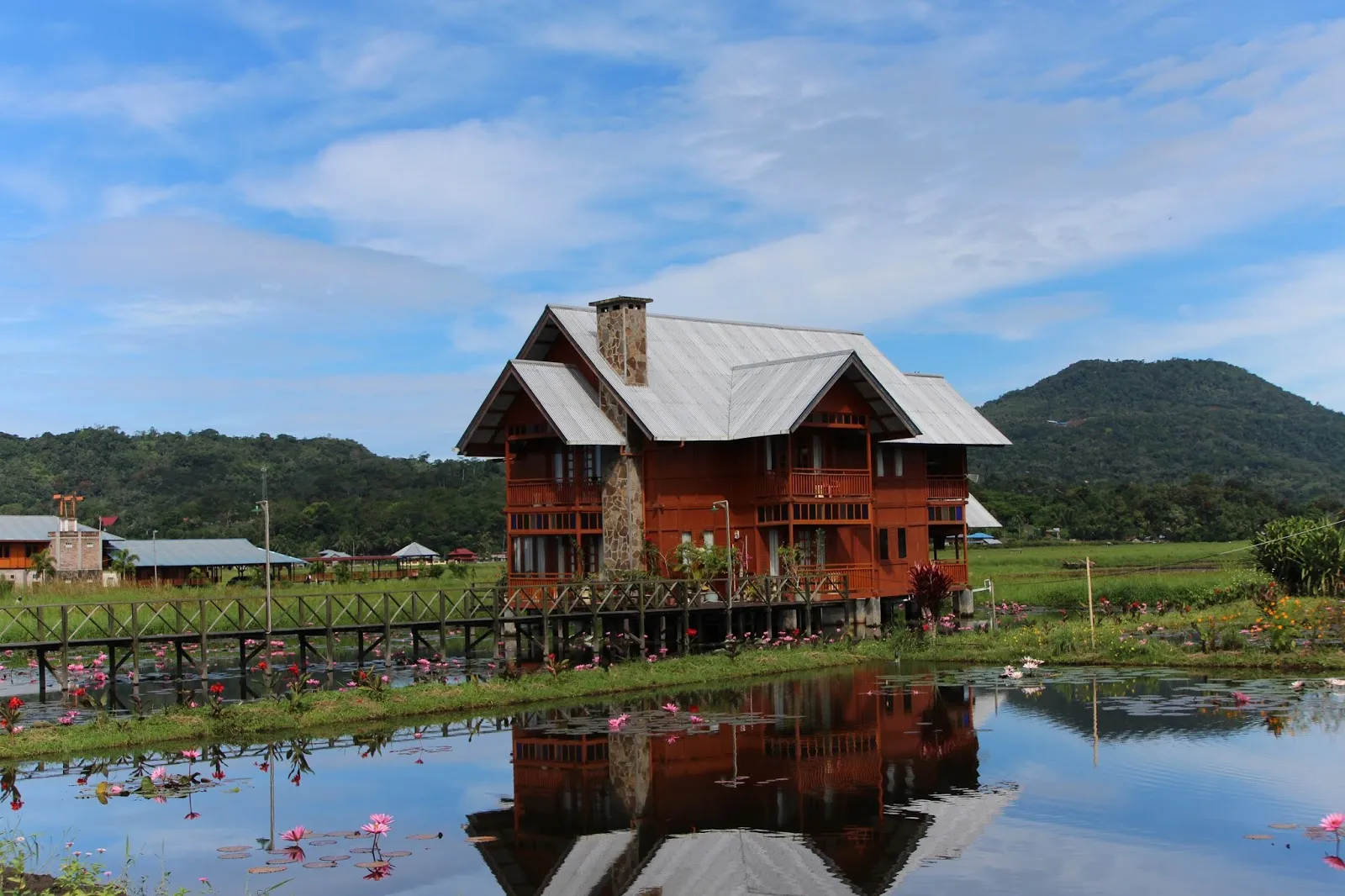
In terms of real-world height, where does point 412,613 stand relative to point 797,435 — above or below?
below

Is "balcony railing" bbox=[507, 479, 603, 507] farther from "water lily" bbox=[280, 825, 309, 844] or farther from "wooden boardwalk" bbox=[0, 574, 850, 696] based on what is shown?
"water lily" bbox=[280, 825, 309, 844]

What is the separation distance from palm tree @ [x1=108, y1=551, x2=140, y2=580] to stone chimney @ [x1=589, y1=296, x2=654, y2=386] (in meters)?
45.3

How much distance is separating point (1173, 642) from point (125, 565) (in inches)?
2393

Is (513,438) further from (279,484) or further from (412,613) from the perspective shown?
(279,484)

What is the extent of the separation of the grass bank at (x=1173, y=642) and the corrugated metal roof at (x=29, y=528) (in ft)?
215

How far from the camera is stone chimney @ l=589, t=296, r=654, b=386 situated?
147 feet

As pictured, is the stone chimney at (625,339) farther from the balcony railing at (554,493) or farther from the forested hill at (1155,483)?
the forested hill at (1155,483)

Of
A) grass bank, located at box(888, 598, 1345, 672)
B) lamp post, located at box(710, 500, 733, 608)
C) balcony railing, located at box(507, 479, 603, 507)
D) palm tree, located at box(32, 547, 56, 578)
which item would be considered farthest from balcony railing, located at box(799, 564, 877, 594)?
palm tree, located at box(32, 547, 56, 578)

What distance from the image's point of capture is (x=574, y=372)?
4547cm

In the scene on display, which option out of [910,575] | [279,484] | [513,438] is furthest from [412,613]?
[279,484]

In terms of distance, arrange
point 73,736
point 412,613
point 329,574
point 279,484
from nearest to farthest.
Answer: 1. point 73,736
2. point 412,613
3. point 329,574
4. point 279,484

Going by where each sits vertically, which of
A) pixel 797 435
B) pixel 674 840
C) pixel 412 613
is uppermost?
pixel 797 435

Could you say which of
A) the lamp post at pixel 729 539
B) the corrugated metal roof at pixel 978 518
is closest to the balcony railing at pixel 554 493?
the lamp post at pixel 729 539

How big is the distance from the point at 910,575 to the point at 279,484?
11031 cm
